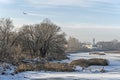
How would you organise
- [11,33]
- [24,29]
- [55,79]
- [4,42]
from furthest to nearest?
[24,29], [11,33], [4,42], [55,79]

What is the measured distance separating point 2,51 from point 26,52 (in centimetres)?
2104

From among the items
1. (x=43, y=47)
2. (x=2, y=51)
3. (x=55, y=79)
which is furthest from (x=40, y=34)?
(x=55, y=79)

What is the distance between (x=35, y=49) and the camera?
81.2 metres

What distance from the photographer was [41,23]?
85.8m

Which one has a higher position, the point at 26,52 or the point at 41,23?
the point at 41,23

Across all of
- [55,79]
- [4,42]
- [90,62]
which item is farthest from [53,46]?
[55,79]

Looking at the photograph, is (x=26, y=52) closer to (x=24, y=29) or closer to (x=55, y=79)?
(x=24, y=29)

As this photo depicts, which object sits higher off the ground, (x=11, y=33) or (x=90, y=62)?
(x=11, y=33)

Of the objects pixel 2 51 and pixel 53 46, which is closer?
pixel 2 51

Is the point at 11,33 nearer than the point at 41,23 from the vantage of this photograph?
Yes

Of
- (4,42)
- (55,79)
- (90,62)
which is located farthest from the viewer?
(4,42)

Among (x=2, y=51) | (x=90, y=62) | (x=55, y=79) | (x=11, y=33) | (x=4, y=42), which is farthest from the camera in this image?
(x=11, y=33)

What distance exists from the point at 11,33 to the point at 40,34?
25.5ft

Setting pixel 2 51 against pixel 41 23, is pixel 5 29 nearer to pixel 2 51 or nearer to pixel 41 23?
pixel 41 23
